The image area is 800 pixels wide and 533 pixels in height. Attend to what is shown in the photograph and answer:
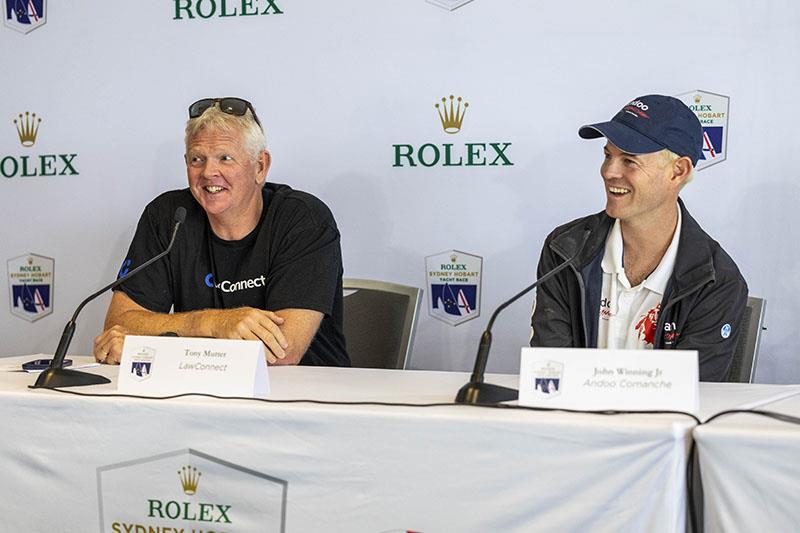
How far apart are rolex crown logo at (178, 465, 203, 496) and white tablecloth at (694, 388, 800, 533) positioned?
669mm

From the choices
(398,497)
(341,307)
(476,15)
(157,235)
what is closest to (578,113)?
(476,15)

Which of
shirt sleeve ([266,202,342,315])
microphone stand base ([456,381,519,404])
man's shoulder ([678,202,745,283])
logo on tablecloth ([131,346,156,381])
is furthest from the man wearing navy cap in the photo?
logo on tablecloth ([131,346,156,381])

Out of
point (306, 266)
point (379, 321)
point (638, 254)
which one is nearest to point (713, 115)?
point (638, 254)

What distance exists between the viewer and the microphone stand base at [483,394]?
1221mm

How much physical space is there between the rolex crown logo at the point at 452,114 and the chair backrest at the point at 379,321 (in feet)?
1.67

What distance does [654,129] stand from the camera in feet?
5.96

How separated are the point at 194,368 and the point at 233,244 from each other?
31.5 inches

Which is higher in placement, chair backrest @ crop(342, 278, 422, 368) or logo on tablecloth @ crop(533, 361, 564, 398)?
logo on tablecloth @ crop(533, 361, 564, 398)

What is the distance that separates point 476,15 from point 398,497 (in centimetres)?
166

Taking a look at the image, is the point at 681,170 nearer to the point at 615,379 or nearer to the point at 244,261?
the point at 615,379

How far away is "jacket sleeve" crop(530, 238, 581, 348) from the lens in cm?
183

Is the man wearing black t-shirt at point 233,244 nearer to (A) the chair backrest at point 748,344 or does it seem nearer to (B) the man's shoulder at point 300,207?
(B) the man's shoulder at point 300,207

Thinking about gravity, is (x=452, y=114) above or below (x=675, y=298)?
above

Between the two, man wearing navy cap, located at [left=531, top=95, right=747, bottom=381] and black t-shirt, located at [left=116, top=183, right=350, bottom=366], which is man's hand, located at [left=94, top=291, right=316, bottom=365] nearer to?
black t-shirt, located at [left=116, top=183, right=350, bottom=366]
